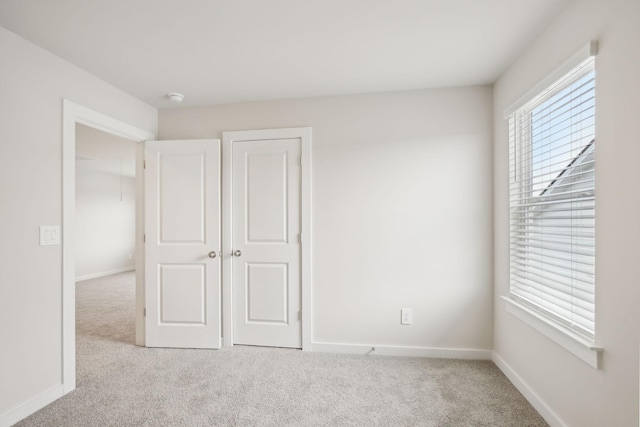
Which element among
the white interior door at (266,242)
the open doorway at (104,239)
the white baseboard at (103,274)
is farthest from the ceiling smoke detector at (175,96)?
the white baseboard at (103,274)

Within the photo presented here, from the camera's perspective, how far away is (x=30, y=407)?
1842mm

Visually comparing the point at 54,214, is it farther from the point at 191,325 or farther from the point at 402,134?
the point at 402,134

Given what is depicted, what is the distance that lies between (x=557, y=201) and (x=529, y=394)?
1.29m

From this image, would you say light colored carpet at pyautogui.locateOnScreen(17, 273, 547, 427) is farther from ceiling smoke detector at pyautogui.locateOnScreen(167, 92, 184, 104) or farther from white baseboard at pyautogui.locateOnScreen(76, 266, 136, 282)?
white baseboard at pyautogui.locateOnScreen(76, 266, 136, 282)

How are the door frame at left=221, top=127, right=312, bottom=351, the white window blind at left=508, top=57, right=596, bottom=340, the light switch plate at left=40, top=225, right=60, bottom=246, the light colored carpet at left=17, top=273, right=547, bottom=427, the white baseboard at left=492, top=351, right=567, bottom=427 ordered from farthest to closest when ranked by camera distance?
the door frame at left=221, top=127, right=312, bottom=351 < the light switch plate at left=40, top=225, right=60, bottom=246 < the light colored carpet at left=17, top=273, right=547, bottom=427 < the white baseboard at left=492, top=351, right=567, bottom=427 < the white window blind at left=508, top=57, right=596, bottom=340

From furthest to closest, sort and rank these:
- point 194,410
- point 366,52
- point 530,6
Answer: point 366,52 < point 194,410 < point 530,6

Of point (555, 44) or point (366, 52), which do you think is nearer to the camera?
point (555, 44)

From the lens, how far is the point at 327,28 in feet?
5.78

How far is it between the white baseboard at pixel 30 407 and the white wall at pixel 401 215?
1892 millimetres

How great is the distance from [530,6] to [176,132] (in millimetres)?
2972

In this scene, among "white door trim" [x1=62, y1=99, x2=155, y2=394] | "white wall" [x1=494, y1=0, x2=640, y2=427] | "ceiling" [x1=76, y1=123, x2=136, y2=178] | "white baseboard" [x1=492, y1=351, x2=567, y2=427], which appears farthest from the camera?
"ceiling" [x1=76, y1=123, x2=136, y2=178]

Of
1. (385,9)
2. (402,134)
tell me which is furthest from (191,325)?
(385,9)

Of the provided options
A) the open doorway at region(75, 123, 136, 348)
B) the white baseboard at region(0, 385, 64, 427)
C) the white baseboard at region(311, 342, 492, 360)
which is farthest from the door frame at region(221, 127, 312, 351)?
the white baseboard at region(0, 385, 64, 427)

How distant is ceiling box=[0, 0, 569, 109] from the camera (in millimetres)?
1588
